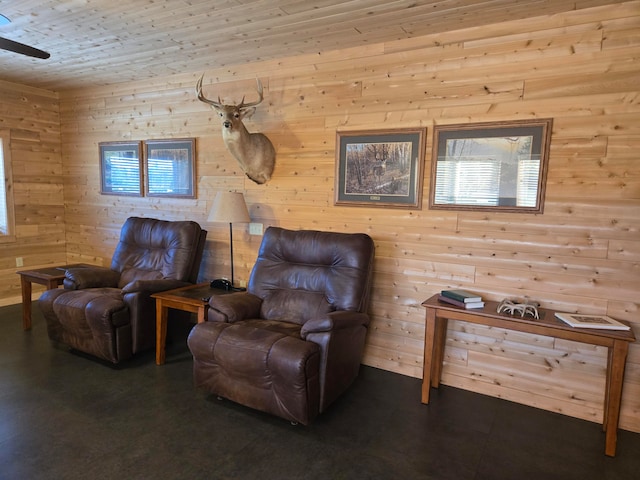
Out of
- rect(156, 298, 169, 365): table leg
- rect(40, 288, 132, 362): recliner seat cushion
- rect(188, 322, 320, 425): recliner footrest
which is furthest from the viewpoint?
rect(156, 298, 169, 365): table leg

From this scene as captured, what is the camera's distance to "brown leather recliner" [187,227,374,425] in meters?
2.30

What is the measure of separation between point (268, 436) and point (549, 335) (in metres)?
1.73

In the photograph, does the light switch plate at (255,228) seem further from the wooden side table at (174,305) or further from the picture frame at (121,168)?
the picture frame at (121,168)

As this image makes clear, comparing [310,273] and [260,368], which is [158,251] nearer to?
[310,273]

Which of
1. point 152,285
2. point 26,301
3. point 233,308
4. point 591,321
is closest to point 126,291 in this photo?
point 152,285

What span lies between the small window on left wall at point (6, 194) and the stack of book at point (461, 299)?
195 inches

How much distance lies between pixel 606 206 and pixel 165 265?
11.3ft

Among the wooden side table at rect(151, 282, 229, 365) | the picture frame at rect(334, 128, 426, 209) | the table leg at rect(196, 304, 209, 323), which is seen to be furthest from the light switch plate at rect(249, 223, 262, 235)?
the table leg at rect(196, 304, 209, 323)

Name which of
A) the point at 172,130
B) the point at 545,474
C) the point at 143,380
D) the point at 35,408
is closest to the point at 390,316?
the point at 545,474

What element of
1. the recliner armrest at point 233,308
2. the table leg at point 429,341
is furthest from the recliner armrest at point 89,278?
the table leg at point 429,341

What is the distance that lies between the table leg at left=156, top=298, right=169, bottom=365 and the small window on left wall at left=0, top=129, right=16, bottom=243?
9.46 feet

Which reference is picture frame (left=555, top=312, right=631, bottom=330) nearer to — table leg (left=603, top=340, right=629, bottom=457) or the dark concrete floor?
table leg (left=603, top=340, right=629, bottom=457)

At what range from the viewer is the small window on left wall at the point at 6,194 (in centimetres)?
461

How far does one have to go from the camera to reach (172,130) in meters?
4.21
